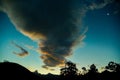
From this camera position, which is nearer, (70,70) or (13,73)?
(13,73)

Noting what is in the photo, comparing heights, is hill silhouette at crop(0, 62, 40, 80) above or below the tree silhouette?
below

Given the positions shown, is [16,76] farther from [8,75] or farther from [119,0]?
[119,0]

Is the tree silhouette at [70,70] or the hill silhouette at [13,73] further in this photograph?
the tree silhouette at [70,70]

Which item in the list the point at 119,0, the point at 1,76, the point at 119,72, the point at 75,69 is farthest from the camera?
the point at 75,69

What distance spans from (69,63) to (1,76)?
214 ft

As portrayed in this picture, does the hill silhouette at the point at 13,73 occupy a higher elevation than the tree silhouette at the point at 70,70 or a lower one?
lower

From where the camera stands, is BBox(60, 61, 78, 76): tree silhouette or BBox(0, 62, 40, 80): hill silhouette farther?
BBox(60, 61, 78, 76): tree silhouette

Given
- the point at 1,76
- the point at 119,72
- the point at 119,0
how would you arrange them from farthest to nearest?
1. the point at 119,72
2. the point at 1,76
3. the point at 119,0

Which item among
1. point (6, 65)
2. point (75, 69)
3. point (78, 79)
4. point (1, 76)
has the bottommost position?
point (1, 76)

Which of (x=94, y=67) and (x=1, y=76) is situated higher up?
(x=94, y=67)

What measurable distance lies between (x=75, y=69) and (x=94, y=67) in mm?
12666

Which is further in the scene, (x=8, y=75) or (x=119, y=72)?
(x=119, y=72)

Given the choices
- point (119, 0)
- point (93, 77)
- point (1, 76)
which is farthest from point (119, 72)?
point (119, 0)

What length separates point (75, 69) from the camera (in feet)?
306
